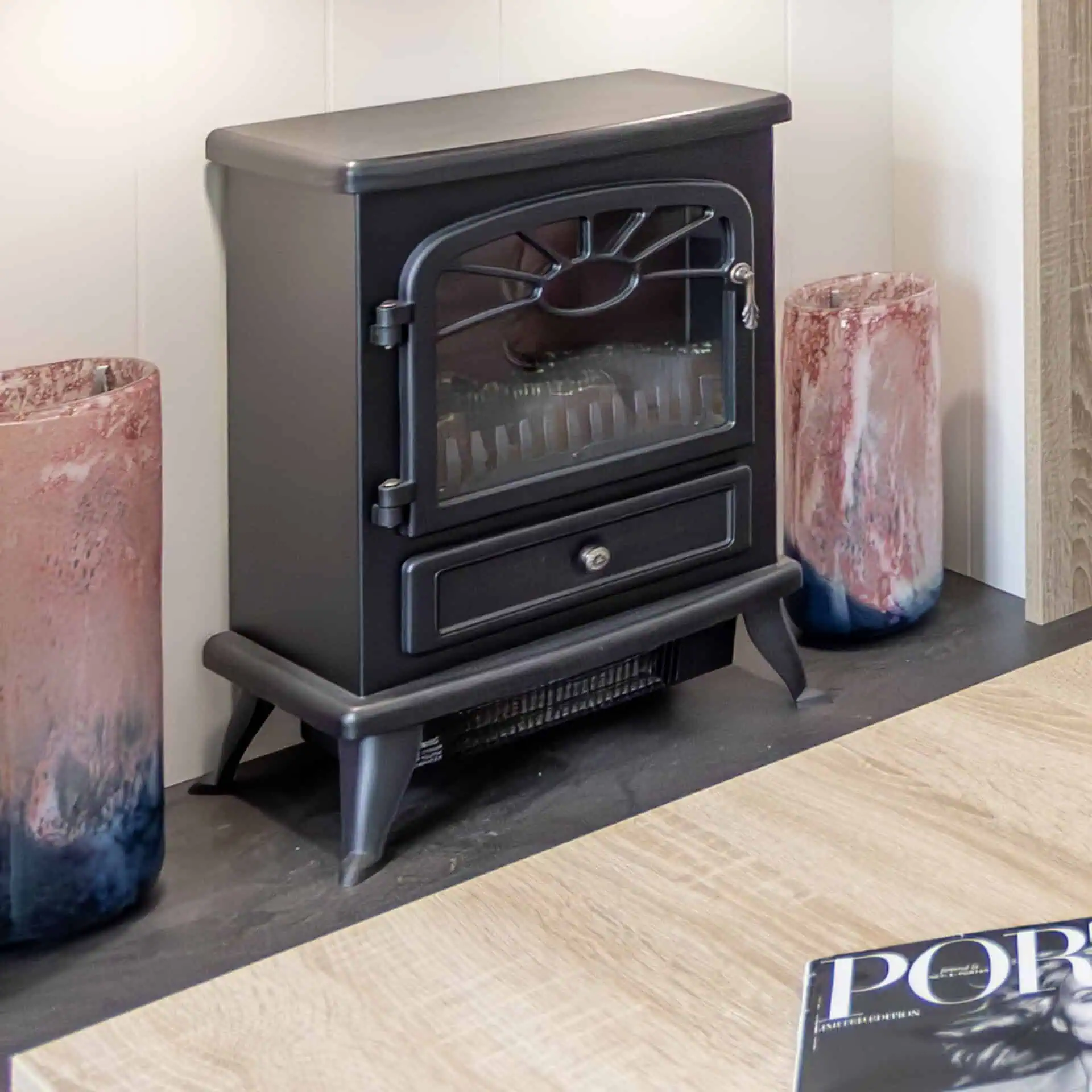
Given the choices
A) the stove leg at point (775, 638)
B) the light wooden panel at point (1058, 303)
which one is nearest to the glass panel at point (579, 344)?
the stove leg at point (775, 638)

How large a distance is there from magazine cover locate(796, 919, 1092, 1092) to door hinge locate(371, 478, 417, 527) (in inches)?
43.2

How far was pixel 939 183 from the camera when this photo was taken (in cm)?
286

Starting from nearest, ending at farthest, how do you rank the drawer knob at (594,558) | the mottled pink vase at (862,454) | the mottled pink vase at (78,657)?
the mottled pink vase at (78,657), the drawer knob at (594,558), the mottled pink vase at (862,454)

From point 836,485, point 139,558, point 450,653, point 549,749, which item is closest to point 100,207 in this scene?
point 139,558

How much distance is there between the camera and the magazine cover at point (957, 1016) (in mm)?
827

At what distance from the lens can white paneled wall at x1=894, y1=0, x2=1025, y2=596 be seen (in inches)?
107

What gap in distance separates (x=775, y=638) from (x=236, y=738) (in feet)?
2.46

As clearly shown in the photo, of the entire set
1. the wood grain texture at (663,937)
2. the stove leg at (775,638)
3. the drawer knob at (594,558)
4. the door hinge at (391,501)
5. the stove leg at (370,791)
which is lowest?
the stove leg at (370,791)

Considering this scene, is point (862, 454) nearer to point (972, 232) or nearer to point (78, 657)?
point (972, 232)

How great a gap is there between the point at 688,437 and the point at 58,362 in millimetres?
788

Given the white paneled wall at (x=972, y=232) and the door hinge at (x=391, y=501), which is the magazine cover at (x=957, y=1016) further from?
the white paneled wall at (x=972, y=232)

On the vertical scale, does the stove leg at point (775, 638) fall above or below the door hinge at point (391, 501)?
below

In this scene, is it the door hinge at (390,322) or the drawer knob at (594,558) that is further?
the drawer knob at (594,558)

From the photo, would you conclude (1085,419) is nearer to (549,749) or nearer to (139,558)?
(549,749)
